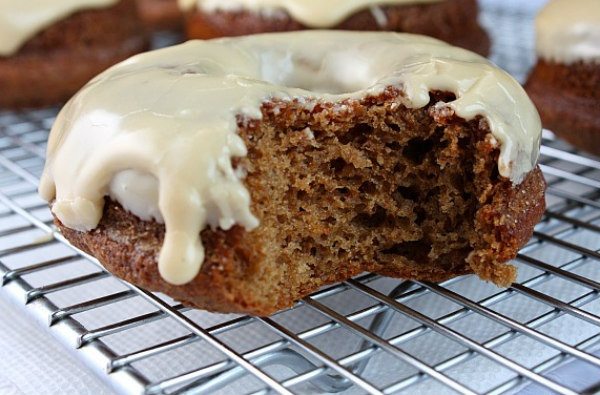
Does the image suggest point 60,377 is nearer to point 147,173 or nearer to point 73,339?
point 73,339

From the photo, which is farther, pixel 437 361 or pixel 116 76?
pixel 116 76

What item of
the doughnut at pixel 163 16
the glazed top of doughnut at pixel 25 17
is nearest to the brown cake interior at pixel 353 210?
the glazed top of doughnut at pixel 25 17

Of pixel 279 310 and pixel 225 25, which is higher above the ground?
pixel 225 25

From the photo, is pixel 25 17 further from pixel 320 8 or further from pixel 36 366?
pixel 36 366

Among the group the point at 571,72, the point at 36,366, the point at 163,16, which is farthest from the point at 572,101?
the point at 163,16

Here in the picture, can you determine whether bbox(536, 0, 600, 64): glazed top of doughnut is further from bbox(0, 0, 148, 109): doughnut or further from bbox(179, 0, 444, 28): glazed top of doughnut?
bbox(0, 0, 148, 109): doughnut

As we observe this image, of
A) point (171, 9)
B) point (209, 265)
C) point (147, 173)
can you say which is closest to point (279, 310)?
point (209, 265)

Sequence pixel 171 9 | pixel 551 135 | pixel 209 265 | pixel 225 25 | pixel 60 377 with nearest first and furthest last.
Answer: pixel 209 265 < pixel 60 377 < pixel 551 135 < pixel 225 25 < pixel 171 9
